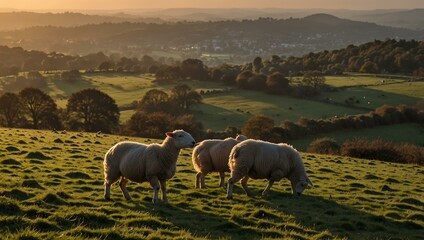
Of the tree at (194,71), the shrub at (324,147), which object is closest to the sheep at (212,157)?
the shrub at (324,147)

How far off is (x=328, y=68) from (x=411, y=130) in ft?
201

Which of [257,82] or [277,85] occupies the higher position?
[257,82]

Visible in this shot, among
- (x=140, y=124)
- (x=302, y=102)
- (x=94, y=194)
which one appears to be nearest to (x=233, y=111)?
(x=302, y=102)

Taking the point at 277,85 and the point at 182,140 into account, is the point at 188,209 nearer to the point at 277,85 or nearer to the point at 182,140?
the point at 182,140

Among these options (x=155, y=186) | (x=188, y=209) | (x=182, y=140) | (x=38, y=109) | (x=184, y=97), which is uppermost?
(x=182, y=140)

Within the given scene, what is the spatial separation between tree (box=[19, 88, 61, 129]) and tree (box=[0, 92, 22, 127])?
69cm

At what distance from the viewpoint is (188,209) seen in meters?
13.2

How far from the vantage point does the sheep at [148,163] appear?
541 inches

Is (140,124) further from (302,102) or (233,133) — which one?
(302,102)

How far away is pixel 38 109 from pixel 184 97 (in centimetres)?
2725

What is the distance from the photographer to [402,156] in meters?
40.5

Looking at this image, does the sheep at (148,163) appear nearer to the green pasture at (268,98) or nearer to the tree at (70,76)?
the green pasture at (268,98)

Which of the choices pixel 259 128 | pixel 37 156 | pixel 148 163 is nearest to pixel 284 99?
pixel 259 128

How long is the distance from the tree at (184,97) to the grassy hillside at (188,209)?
53.7 m
